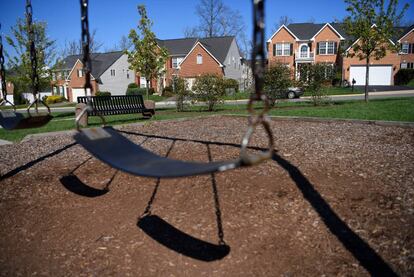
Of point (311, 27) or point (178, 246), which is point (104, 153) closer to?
point (178, 246)

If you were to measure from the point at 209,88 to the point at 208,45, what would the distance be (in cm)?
3124

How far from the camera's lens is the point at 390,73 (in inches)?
1628

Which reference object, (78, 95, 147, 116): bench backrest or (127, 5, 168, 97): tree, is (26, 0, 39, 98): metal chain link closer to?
(78, 95, 147, 116): bench backrest

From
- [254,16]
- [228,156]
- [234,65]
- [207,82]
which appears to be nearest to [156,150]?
[228,156]

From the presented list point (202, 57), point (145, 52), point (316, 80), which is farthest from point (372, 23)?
point (202, 57)

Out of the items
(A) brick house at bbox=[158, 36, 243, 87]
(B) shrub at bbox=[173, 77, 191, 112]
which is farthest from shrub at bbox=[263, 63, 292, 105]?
(A) brick house at bbox=[158, 36, 243, 87]

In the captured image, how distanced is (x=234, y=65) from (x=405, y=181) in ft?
146

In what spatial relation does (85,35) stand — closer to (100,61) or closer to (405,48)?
(405,48)

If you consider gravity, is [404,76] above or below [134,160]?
above

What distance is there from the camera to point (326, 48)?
43594 mm

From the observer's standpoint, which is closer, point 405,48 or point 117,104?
point 117,104

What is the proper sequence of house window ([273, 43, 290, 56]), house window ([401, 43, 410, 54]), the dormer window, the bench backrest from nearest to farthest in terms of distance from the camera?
1. the bench backrest
2. house window ([401, 43, 410, 54])
3. the dormer window
4. house window ([273, 43, 290, 56])

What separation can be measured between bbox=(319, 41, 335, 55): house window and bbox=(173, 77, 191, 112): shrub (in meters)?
33.3

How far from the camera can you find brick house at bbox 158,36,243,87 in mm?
42281
